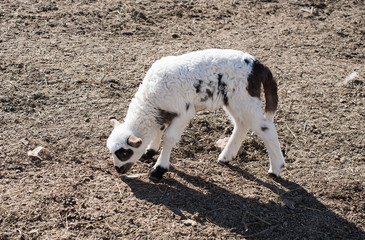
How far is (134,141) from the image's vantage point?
18.4ft

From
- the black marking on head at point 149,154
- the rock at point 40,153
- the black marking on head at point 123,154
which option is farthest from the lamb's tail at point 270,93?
the rock at point 40,153

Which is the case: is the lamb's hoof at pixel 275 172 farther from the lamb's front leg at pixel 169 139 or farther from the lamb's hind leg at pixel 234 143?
the lamb's front leg at pixel 169 139

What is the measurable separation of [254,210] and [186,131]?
201 cm

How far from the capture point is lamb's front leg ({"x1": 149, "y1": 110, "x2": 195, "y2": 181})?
230 inches

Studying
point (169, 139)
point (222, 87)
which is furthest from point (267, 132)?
point (169, 139)

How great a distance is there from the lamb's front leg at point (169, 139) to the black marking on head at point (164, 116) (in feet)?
0.21

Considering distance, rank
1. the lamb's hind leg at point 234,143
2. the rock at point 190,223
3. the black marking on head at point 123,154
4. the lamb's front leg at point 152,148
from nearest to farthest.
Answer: the rock at point 190,223 < the black marking on head at point 123,154 < the lamb's hind leg at point 234,143 < the lamb's front leg at point 152,148

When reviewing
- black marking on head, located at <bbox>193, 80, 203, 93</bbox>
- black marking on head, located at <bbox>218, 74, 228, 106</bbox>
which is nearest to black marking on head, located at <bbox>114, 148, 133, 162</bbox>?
black marking on head, located at <bbox>193, 80, 203, 93</bbox>

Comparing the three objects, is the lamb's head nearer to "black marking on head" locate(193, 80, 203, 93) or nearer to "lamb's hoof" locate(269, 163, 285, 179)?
"black marking on head" locate(193, 80, 203, 93)

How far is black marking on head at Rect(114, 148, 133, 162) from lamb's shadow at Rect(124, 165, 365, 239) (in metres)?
0.34

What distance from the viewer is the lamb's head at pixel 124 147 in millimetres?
5695

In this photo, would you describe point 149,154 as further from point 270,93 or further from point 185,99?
point 270,93

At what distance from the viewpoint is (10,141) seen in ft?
21.5

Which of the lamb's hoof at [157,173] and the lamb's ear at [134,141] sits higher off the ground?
the lamb's ear at [134,141]
